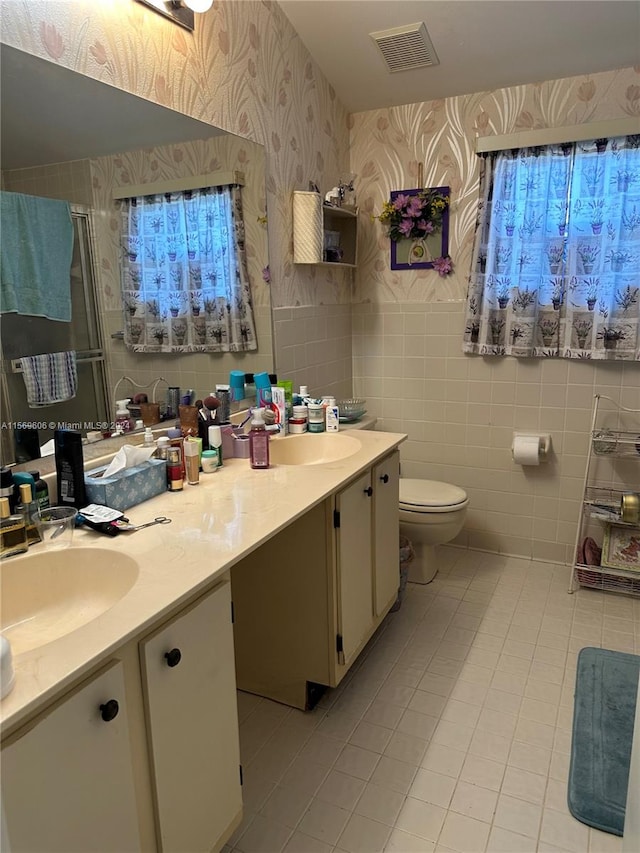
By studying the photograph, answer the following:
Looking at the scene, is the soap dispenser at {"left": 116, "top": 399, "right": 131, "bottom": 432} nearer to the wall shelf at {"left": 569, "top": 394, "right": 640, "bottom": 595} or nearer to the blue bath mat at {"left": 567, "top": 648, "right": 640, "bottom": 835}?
the blue bath mat at {"left": 567, "top": 648, "right": 640, "bottom": 835}

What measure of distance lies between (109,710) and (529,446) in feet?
8.14

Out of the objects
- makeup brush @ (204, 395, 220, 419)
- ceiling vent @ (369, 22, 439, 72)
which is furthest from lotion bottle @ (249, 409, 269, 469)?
ceiling vent @ (369, 22, 439, 72)

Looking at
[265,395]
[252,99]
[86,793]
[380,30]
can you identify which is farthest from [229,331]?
[86,793]

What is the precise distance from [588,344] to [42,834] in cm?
281

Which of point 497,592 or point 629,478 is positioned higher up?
point 629,478

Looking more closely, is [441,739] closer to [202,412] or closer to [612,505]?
[202,412]

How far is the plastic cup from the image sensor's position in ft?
4.63

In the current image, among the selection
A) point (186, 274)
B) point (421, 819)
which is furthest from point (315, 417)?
point (421, 819)

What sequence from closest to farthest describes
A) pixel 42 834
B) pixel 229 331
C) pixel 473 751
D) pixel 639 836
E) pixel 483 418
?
pixel 42 834 < pixel 639 836 < pixel 473 751 < pixel 229 331 < pixel 483 418

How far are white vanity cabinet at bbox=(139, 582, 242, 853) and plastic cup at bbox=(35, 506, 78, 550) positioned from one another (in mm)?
376

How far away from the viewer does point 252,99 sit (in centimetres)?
242

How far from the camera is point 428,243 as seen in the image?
3.21 m

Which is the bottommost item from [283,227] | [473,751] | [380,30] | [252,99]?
[473,751]

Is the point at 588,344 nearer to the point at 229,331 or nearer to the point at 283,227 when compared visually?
the point at 283,227
